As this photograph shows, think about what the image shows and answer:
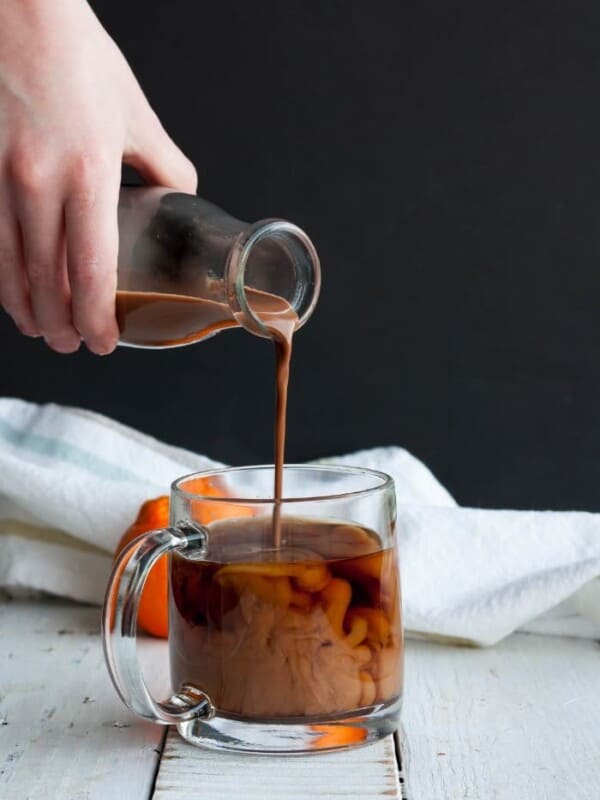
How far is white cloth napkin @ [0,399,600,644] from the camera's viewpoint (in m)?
1.24

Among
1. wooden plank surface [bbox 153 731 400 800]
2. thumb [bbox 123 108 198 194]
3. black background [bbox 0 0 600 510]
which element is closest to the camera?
wooden plank surface [bbox 153 731 400 800]

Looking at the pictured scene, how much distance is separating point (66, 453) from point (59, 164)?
0.68m

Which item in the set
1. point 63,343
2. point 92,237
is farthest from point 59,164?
point 63,343

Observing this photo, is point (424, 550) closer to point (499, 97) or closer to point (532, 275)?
point (532, 275)

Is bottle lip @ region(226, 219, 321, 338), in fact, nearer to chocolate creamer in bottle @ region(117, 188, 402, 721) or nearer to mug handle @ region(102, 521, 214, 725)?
chocolate creamer in bottle @ region(117, 188, 402, 721)

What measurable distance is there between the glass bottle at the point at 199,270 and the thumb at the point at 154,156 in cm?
6

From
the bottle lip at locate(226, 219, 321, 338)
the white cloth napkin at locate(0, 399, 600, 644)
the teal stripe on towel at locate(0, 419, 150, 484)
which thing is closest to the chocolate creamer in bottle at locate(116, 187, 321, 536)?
the bottle lip at locate(226, 219, 321, 338)

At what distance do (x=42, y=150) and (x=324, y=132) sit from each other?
787mm

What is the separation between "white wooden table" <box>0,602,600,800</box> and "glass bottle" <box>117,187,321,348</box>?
34cm

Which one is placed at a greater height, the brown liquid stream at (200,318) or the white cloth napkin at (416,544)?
the brown liquid stream at (200,318)

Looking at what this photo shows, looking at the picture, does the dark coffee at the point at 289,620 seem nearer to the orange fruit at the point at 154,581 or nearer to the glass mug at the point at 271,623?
the glass mug at the point at 271,623

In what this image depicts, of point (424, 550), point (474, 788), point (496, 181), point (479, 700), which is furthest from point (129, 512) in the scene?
point (496, 181)

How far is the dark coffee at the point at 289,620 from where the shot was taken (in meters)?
0.89

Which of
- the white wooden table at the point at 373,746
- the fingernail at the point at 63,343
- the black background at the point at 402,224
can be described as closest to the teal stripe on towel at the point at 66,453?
the black background at the point at 402,224
